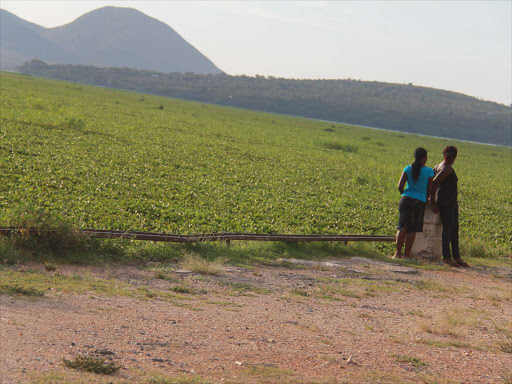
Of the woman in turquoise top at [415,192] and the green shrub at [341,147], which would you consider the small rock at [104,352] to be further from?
the green shrub at [341,147]

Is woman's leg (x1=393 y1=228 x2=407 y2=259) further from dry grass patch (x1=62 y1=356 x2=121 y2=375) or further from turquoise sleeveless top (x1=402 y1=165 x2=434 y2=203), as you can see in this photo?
dry grass patch (x1=62 y1=356 x2=121 y2=375)

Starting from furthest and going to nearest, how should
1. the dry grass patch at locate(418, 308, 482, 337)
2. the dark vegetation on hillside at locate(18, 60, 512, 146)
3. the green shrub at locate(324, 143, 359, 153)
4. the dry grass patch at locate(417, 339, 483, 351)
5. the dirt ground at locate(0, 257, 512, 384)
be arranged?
the dark vegetation on hillside at locate(18, 60, 512, 146) < the green shrub at locate(324, 143, 359, 153) < the dry grass patch at locate(418, 308, 482, 337) < the dry grass patch at locate(417, 339, 483, 351) < the dirt ground at locate(0, 257, 512, 384)

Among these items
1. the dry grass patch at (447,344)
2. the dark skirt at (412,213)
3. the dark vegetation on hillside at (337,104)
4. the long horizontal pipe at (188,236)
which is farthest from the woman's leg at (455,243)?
the dark vegetation on hillside at (337,104)

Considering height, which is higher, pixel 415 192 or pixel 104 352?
pixel 415 192

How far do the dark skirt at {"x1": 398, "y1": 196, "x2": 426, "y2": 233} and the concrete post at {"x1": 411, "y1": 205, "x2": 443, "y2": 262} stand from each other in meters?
0.35

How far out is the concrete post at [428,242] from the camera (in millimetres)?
13477

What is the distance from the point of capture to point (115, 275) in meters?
9.80

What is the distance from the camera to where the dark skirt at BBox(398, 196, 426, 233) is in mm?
12977

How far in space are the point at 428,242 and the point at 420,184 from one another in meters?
1.36

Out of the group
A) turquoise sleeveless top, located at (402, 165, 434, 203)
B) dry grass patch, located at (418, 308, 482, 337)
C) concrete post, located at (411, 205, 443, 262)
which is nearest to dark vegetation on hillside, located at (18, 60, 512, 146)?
concrete post, located at (411, 205, 443, 262)

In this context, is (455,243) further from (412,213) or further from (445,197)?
(412,213)

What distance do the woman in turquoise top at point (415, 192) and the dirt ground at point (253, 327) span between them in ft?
6.28

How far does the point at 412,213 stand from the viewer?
13070 millimetres

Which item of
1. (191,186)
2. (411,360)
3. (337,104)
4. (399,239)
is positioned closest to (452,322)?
(411,360)
